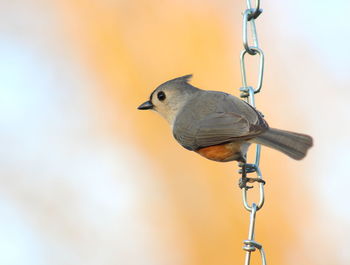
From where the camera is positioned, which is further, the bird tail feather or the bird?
the bird

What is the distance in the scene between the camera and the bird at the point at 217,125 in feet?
9.44

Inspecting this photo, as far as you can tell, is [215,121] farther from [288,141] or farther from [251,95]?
[288,141]

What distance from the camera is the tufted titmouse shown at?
288 cm

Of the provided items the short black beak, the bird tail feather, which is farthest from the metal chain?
the short black beak

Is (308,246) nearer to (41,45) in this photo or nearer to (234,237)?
(234,237)

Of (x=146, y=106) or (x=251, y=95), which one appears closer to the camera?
(x=251, y=95)

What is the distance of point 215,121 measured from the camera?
3.25 m

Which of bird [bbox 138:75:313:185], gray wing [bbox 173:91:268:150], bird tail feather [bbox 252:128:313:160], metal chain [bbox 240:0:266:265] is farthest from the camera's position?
gray wing [bbox 173:91:268:150]

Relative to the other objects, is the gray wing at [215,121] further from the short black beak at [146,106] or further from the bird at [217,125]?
the short black beak at [146,106]

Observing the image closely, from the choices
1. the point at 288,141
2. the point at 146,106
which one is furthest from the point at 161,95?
the point at 288,141

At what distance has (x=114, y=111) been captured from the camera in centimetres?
514

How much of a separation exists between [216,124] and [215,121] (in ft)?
0.08

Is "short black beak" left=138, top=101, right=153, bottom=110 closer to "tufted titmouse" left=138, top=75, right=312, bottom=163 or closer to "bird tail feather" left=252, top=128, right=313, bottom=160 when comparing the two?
"tufted titmouse" left=138, top=75, right=312, bottom=163

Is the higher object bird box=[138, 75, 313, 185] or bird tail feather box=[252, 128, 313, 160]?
bird box=[138, 75, 313, 185]
